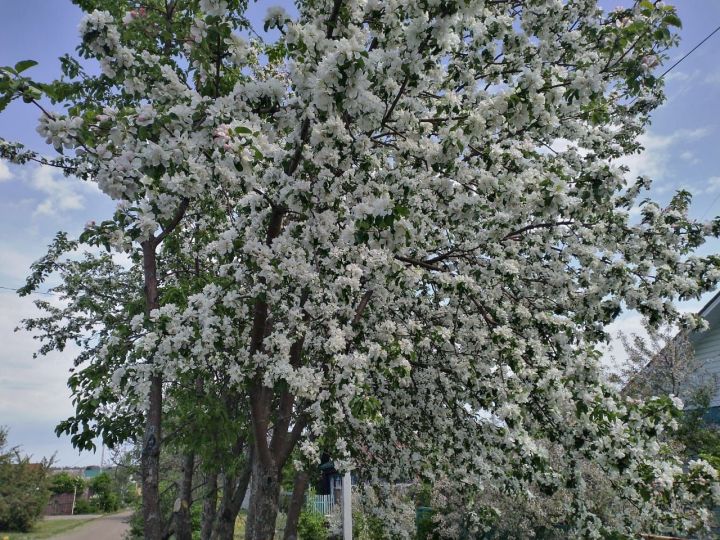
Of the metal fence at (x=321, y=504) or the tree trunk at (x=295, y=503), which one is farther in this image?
the metal fence at (x=321, y=504)

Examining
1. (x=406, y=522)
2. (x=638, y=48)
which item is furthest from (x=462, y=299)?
(x=406, y=522)

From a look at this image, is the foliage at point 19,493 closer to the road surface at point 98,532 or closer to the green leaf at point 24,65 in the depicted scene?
the road surface at point 98,532

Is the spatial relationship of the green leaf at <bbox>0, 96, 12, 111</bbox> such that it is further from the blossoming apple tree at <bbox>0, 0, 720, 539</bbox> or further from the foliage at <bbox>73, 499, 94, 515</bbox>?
the foliage at <bbox>73, 499, 94, 515</bbox>

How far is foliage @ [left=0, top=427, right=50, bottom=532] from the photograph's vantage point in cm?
2511

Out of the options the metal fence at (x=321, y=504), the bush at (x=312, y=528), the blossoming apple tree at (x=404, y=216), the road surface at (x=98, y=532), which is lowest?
the road surface at (x=98, y=532)

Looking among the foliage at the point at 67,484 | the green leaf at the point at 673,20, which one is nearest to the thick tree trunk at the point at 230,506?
the green leaf at the point at 673,20

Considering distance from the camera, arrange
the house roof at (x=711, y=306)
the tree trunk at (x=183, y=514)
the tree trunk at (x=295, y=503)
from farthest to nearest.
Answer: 1. the house roof at (x=711, y=306)
2. the tree trunk at (x=295, y=503)
3. the tree trunk at (x=183, y=514)

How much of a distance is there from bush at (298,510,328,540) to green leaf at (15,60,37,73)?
17.3m

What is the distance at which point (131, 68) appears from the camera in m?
5.25

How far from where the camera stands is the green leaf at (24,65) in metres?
3.71

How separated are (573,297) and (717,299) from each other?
37.4 ft

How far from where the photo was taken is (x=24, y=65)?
3.73m

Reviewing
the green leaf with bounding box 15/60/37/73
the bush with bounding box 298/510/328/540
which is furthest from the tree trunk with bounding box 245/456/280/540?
the bush with bounding box 298/510/328/540

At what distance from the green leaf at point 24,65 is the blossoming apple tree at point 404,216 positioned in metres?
0.02
